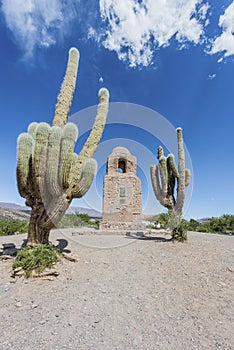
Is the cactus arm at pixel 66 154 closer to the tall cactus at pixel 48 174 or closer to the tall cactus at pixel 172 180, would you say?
the tall cactus at pixel 48 174

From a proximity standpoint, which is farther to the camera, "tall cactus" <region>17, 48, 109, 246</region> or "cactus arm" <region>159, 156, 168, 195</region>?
"cactus arm" <region>159, 156, 168, 195</region>

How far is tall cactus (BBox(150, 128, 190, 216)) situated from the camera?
728cm

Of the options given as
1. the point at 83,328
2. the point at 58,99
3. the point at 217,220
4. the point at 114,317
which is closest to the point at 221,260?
the point at 114,317

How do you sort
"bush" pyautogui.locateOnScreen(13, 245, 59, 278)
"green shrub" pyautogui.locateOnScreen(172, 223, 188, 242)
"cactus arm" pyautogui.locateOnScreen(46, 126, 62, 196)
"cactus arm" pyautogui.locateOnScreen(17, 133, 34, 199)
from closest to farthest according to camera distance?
"bush" pyautogui.locateOnScreen(13, 245, 59, 278)
"cactus arm" pyautogui.locateOnScreen(46, 126, 62, 196)
"cactus arm" pyautogui.locateOnScreen(17, 133, 34, 199)
"green shrub" pyautogui.locateOnScreen(172, 223, 188, 242)

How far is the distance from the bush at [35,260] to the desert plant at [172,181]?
15.2ft

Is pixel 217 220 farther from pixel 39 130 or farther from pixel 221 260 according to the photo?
pixel 39 130

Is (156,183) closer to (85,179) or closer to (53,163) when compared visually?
(85,179)

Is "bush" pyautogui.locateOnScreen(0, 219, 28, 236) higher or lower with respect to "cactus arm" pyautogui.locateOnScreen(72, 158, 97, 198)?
lower

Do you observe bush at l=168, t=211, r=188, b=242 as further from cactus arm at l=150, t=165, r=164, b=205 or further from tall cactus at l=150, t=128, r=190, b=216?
cactus arm at l=150, t=165, r=164, b=205

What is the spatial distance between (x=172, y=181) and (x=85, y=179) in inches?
175

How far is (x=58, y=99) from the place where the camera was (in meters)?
5.16

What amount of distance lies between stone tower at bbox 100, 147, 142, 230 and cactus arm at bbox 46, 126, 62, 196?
7.97m

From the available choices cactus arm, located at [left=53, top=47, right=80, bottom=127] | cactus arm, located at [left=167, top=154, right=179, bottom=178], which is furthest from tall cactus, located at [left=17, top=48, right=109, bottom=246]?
cactus arm, located at [left=167, top=154, right=179, bottom=178]

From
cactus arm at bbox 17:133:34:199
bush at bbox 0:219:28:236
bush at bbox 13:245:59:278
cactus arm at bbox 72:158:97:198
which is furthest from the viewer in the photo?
bush at bbox 0:219:28:236
